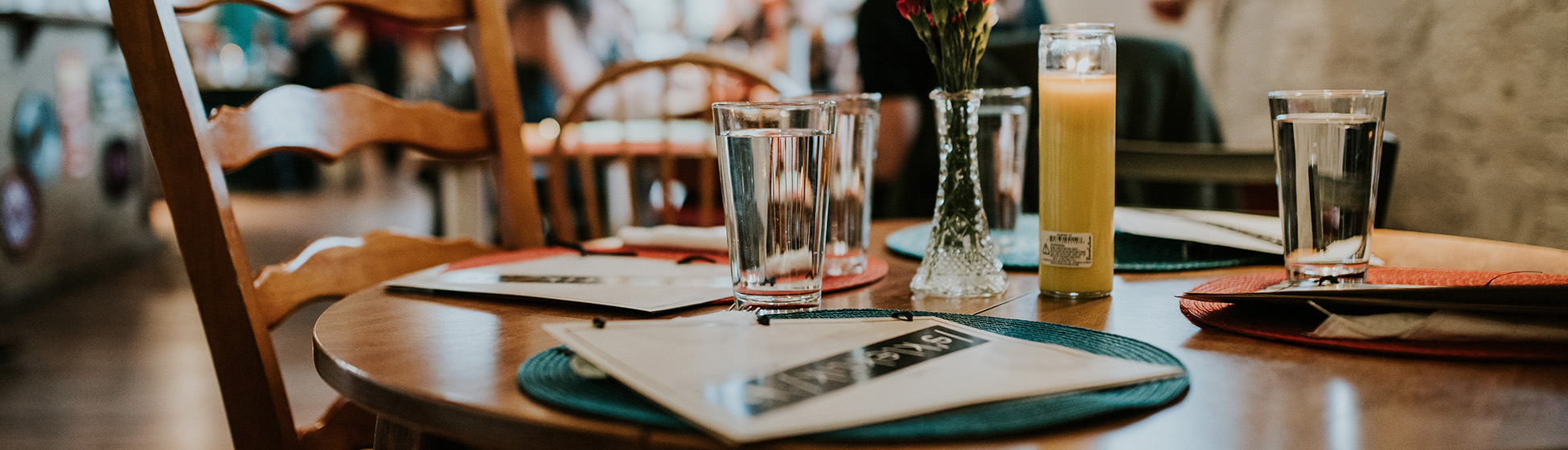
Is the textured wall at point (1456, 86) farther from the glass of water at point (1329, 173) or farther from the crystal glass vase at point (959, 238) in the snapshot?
the crystal glass vase at point (959, 238)

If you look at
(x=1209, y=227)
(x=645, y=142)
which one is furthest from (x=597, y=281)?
(x=645, y=142)

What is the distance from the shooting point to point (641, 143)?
3285 mm

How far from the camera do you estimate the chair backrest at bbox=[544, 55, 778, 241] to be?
5.35 feet

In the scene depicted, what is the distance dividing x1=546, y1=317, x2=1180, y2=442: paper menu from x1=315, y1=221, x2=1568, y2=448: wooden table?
2 centimetres

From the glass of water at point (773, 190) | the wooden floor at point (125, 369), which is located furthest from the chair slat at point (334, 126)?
the wooden floor at point (125, 369)

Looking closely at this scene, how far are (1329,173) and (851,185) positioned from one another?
360 millimetres

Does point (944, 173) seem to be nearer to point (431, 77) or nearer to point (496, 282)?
point (496, 282)

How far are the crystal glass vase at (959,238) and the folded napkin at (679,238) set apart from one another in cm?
24

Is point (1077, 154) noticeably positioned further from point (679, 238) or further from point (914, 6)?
point (679, 238)

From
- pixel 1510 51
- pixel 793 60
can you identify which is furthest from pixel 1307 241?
pixel 793 60

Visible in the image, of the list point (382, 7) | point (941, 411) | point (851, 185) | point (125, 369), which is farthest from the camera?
point (125, 369)

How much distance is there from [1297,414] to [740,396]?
0.23 m

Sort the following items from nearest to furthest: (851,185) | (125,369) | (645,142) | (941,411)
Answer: (941,411)
(851,185)
(125,369)
(645,142)

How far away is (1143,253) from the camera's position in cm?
92
